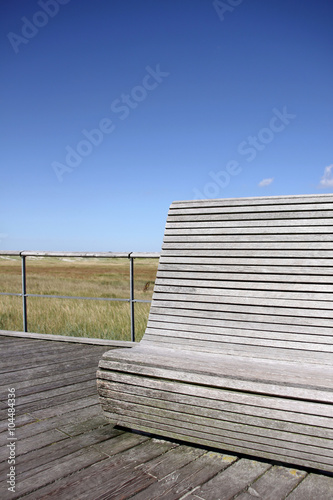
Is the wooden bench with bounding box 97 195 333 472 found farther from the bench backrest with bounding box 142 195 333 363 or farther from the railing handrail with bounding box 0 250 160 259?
the railing handrail with bounding box 0 250 160 259

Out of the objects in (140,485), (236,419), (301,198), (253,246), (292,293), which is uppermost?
(301,198)

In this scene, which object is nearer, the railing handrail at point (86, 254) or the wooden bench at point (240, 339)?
the wooden bench at point (240, 339)

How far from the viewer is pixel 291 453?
159 cm

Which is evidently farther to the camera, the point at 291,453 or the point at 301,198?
the point at 301,198

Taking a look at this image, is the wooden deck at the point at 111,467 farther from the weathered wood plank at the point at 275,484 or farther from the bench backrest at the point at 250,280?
the bench backrest at the point at 250,280

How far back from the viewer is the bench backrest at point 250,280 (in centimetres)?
219

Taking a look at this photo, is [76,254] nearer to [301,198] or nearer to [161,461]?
[301,198]

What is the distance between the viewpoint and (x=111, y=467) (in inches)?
66.9

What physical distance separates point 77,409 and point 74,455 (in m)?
0.53

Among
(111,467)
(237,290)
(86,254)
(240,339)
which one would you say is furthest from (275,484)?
(86,254)

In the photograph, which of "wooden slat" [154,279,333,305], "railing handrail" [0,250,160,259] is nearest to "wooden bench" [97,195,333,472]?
"wooden slat" [154,279,333,305]

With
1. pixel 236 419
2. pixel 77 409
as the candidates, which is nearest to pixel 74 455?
pixel 77 409

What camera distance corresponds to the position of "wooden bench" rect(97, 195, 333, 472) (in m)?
1.60

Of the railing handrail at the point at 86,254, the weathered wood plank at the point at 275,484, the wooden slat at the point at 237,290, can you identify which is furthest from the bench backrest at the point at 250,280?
the railing handrail at the point at 86,254
